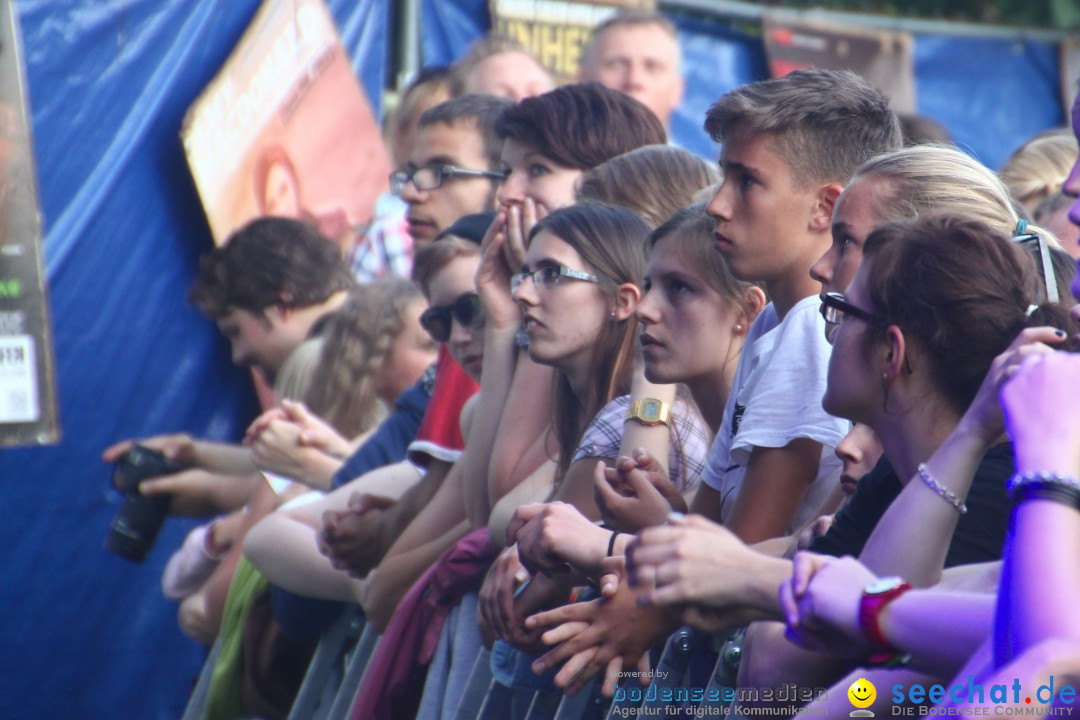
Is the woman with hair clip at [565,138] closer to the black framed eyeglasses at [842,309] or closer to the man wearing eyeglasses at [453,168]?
the man wearing eyeglasses at [453,168]

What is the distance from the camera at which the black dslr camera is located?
202 inches

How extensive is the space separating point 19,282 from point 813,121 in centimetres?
366

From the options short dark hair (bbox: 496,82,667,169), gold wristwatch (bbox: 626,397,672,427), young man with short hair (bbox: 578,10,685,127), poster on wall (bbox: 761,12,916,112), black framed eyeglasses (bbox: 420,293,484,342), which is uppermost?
poster on wall (bbox: 761,12,916,112)

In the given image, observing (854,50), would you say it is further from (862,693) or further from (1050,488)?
(1050,488)

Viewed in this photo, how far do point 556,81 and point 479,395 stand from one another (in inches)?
140

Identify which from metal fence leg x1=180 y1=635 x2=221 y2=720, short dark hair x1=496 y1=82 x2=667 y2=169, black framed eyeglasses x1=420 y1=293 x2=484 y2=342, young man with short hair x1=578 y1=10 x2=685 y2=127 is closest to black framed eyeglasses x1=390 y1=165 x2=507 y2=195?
short dark hair x1=496 y1=82 x2=667 y2=169

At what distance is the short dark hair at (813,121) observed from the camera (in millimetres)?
2852

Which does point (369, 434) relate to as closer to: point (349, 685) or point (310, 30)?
point (349, 685)

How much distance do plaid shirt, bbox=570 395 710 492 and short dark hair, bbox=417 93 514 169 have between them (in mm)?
1779

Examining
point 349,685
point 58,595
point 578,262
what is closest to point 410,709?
point 349,685

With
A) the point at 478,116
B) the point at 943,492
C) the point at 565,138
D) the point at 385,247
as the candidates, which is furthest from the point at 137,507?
the point at 943,492

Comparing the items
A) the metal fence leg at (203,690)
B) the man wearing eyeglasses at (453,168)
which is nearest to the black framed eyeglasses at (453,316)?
the man wearing eyeglasses at (453,168)

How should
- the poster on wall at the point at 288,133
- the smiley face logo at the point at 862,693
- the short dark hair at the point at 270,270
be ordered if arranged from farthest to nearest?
the poster on wall at the point at 288,133, the short dark hair at the point at 270,270, the smiley face logo at the point at 862,693

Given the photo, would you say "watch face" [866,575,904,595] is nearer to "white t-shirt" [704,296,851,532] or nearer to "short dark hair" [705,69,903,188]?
"white t-shirt" [704,296,851,532]
